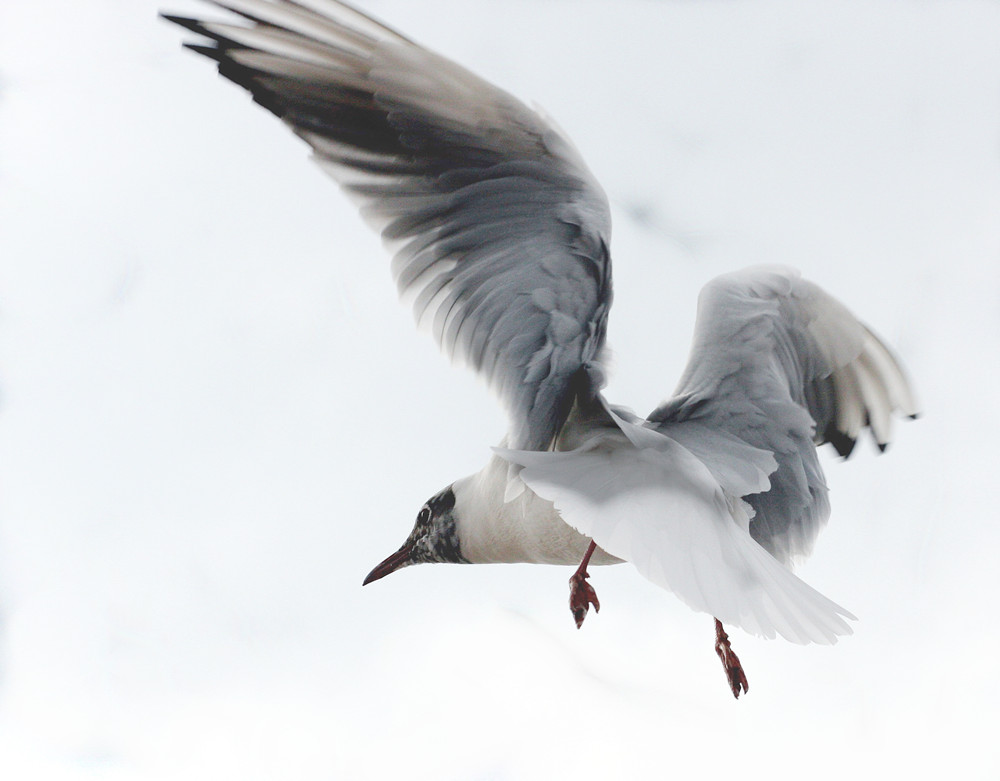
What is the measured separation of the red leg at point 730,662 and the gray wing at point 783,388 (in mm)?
183

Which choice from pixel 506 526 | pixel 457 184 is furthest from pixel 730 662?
pixel 457 184

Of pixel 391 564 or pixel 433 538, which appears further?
pixel 391 564

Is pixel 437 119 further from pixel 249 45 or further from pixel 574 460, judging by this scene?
pixel 574 460

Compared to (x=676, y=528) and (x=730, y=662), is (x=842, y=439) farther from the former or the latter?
(x=676, y=528)

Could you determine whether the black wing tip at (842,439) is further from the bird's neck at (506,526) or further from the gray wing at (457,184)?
the gray wing at (457,184)

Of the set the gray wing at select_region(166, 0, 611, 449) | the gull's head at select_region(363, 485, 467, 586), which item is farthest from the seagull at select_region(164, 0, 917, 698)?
the gull's head at select_region(363, 485, 467, 586)

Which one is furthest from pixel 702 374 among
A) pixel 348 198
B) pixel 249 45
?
pixel 249 45

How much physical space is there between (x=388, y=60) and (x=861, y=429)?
1.18 meters

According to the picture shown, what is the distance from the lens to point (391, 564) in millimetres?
2172

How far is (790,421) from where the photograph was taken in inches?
68.4

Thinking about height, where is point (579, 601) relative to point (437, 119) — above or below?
below

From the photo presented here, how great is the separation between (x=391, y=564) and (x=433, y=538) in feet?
0.64

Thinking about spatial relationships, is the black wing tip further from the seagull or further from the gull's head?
the gull's head

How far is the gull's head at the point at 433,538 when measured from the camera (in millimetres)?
1966
